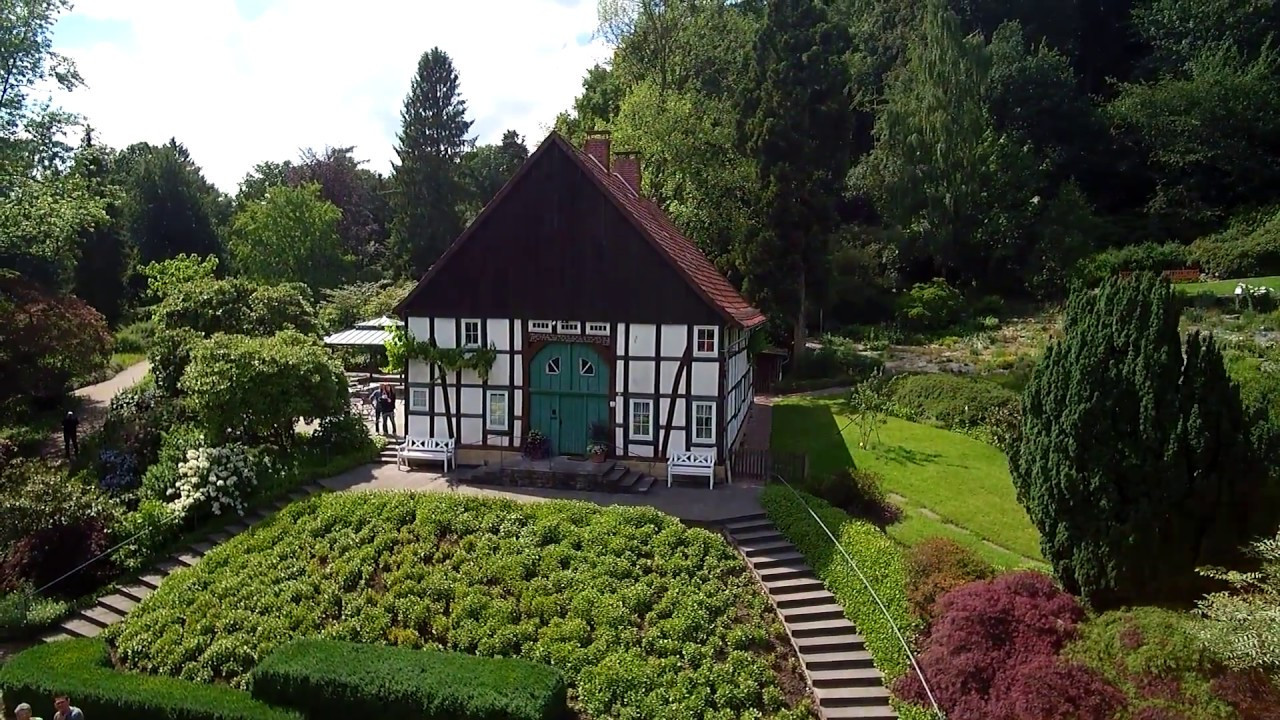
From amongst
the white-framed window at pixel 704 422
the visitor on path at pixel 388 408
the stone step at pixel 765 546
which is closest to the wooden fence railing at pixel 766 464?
the white-framed window at pixel 704 422

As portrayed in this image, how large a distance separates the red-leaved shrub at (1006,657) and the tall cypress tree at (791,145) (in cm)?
1897

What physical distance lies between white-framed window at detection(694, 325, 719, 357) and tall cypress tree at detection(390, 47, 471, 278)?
113ft

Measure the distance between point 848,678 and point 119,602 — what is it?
1439cm

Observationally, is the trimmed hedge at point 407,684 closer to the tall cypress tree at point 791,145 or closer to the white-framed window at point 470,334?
the white-framed window at point 470,334

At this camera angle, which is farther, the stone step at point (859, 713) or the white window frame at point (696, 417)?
the white window frame at point (696, 417)

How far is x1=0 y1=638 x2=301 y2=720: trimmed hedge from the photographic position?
1281 cm

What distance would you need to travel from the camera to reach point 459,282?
20109 mm

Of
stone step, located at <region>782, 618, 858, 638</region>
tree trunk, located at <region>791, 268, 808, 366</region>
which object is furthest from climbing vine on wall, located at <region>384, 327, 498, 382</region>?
tree trunk, located at <region>791, 268, 808, 366</region>

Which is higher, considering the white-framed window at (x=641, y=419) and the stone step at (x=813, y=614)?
the white-framed window at (x=641, y=419)

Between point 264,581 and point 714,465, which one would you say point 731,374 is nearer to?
point 714,465

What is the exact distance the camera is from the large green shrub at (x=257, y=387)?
20109mm

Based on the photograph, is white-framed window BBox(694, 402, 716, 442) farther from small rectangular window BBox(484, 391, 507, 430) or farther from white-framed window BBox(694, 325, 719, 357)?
small rectangular window BBox(484, 391, 507, 430)

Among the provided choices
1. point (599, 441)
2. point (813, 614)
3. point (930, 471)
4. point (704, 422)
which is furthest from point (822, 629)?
point (930, 471)

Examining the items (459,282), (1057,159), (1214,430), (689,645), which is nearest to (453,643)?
(689,645)
